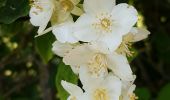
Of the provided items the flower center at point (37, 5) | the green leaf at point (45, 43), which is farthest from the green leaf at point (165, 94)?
the flower center at point (37, 5)

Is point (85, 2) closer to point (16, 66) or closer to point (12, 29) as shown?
point (12, 29)

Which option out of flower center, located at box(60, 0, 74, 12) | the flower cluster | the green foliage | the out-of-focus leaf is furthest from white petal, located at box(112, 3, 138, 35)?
the green foliage

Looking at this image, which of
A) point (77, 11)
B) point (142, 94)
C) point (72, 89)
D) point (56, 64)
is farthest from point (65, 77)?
point (56, 64)

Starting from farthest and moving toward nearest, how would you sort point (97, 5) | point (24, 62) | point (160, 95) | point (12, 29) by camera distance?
point (24, 62) → point (160, 95) → point (12, 29) → point (97, 5)

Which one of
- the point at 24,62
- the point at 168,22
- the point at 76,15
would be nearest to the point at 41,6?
the point at 76,15

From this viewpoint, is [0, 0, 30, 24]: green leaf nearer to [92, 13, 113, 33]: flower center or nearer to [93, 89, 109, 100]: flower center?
[92, 13, 113, 33]: flower center

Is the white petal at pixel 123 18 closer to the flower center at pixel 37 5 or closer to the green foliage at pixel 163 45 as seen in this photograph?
the flower center at pixel 37 5
